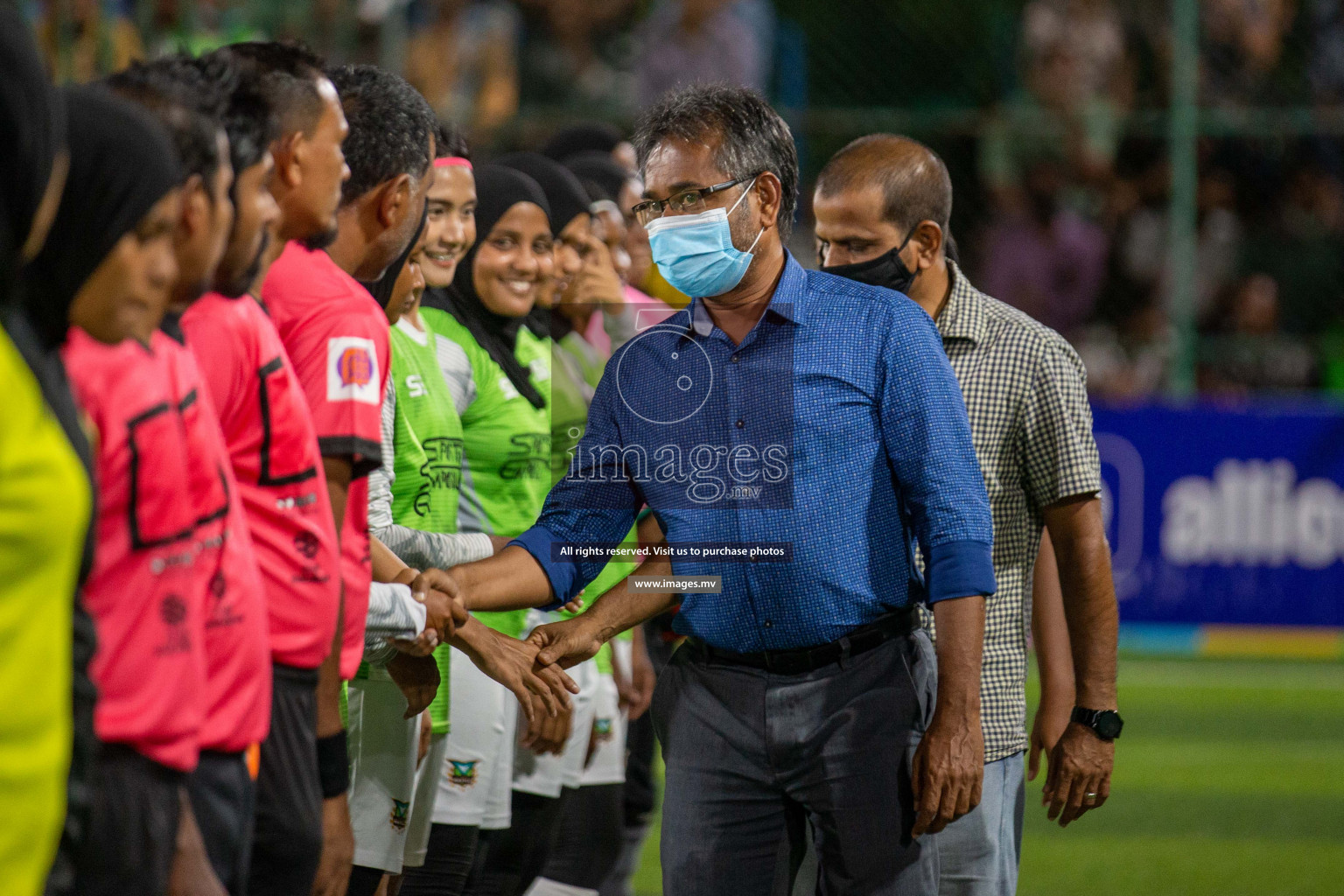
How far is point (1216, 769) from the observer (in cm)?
867

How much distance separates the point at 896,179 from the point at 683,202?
81 cm

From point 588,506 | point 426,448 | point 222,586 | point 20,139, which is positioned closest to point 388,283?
point 426,448

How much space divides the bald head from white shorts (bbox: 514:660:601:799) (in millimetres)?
1712

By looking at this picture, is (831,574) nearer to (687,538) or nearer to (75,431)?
(687,538)

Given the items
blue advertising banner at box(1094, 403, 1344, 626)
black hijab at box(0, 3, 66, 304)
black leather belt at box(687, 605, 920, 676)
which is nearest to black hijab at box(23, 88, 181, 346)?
black hijab at box(0, 3, 66, 304)

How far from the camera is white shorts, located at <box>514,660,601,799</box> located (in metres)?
4.85

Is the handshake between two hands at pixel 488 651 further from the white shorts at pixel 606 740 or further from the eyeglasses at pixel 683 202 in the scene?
the white shorts at pixel 606 740

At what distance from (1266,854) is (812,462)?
471 cm

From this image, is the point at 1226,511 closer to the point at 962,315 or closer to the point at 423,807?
the point at 962,315

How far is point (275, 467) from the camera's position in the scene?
2.64 metres

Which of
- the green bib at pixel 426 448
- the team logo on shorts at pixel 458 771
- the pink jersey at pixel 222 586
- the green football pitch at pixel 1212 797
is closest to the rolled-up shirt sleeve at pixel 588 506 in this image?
the green bib at pixel 426 448

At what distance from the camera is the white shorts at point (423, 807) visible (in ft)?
13.5

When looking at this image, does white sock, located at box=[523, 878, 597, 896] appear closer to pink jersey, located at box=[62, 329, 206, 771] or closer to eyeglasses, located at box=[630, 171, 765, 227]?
eyeglasses, located at box=[630, 171, 765, 227]

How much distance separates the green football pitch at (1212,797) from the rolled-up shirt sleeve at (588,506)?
11.1 ft
